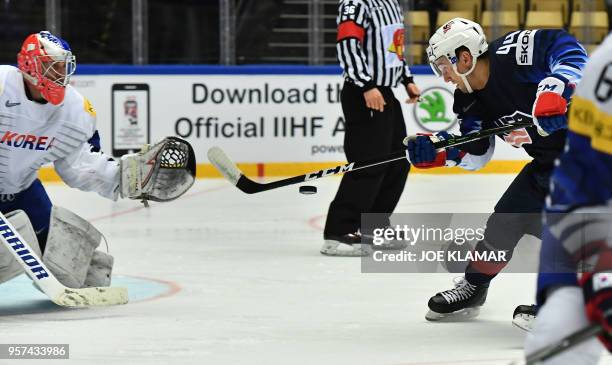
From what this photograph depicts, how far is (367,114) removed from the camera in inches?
220

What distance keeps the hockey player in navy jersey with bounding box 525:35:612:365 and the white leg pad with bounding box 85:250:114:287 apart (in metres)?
2.27

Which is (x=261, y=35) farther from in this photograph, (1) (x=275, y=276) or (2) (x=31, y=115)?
(2) (x=31, y=115)

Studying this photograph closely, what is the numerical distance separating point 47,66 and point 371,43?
218 centimetres

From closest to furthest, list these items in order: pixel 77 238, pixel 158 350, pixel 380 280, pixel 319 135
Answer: pixel 158 350, pixel 77 238, pixel 380 280, pixel 319 135

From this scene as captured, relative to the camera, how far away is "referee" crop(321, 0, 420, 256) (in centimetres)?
545

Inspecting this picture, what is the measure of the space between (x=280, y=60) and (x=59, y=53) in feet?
17.5

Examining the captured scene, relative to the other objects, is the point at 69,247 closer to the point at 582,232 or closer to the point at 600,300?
the point at 582,232

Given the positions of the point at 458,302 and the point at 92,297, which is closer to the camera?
the point at 458,302

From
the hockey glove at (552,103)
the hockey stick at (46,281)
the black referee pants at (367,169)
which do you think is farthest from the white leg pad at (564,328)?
the black referee pants at (367,169)

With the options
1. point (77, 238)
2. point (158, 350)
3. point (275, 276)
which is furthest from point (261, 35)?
point (158, 350)

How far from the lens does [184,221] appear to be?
21.7ft

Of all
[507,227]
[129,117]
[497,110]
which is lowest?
[129,117]

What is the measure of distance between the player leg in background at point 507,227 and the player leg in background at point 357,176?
1.49 metres

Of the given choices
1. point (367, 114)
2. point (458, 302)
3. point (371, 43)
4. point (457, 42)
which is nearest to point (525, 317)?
point (458, 302)
